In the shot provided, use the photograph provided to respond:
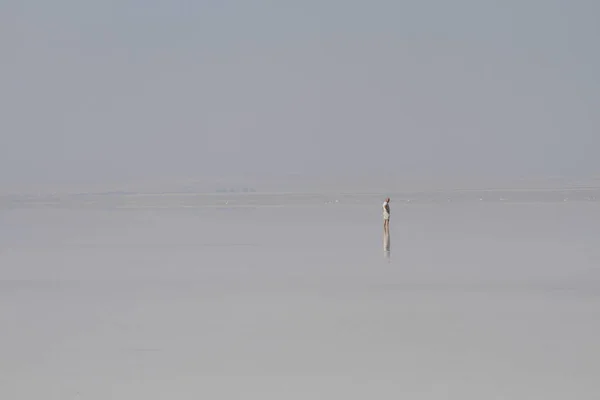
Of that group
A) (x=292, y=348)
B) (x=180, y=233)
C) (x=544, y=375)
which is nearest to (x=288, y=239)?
(x=180, y=233)

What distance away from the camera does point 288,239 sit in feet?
76.6

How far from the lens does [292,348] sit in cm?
977

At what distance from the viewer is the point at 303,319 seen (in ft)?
37.3

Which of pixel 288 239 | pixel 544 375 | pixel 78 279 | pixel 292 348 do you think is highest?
pixel 288 239

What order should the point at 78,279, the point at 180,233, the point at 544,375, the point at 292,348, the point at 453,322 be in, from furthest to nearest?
the point at 180,233 < the point at 78,279 < the point at 453,322 < the point at 292,348 < the point at 544,375

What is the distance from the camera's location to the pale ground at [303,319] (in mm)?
8414

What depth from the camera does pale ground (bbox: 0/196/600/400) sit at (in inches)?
331

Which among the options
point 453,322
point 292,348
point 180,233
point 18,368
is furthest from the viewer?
point 180,233

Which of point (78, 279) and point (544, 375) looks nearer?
point (544, 375)

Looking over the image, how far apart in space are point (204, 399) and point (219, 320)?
11.5 feet

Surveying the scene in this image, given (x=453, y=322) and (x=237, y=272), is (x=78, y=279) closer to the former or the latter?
(x=237, y=272)

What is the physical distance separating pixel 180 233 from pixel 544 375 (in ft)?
59.3

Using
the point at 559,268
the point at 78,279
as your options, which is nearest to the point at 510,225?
the point at 559,268

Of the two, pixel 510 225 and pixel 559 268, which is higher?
pixel 510 225
